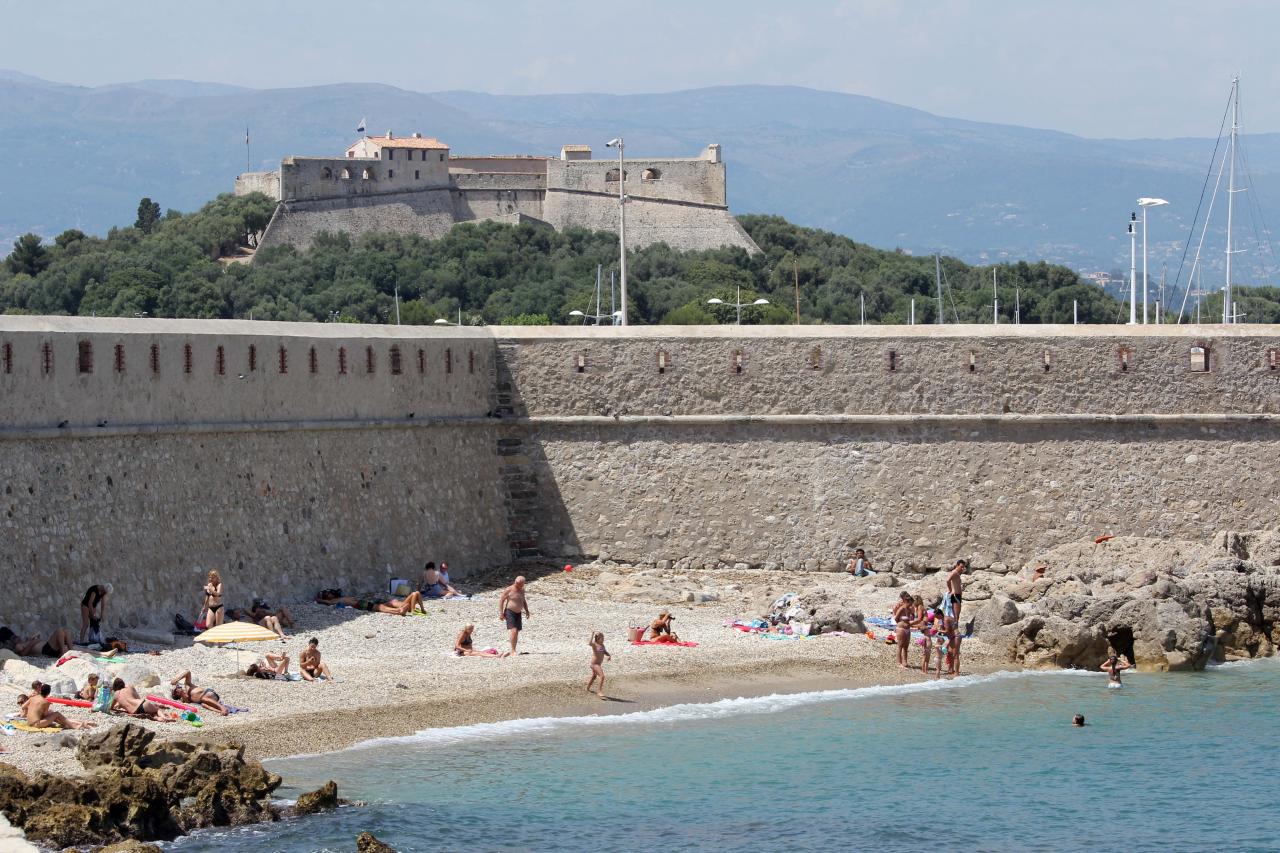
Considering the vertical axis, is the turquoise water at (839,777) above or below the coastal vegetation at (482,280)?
below

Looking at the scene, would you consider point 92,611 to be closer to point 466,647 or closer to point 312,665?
point 312,665

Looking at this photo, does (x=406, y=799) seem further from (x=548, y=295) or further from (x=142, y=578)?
(x=548, y=295)

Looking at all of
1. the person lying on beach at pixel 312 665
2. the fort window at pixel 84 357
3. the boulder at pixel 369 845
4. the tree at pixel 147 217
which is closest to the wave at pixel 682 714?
the person lying on beach at pixel 312 665

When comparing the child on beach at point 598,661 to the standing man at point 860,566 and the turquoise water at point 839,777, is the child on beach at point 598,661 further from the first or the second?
the standing man at point 860,566

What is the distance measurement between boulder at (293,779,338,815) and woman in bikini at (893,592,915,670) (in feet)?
24.3

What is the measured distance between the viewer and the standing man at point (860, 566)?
76.5 feet

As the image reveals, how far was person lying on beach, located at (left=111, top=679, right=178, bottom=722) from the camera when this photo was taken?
50.6ft

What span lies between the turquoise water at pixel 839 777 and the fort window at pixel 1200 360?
5184 millimetres

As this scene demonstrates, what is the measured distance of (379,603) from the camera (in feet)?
69.3

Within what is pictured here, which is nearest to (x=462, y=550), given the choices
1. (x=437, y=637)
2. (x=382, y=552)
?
(x=382, y=552)

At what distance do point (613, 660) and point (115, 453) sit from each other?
495 centimetres

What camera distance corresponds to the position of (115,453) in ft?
60.1

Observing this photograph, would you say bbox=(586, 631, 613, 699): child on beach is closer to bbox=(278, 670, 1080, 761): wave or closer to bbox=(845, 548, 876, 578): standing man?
bbox=(278, 670, 1080, 761): wave

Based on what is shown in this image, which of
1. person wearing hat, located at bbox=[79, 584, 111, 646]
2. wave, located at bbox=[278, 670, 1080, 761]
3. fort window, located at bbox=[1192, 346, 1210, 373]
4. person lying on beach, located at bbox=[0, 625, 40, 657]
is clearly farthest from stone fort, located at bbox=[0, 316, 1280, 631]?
person lying on beach, located at bbox=[0, 625, 40, 657]
